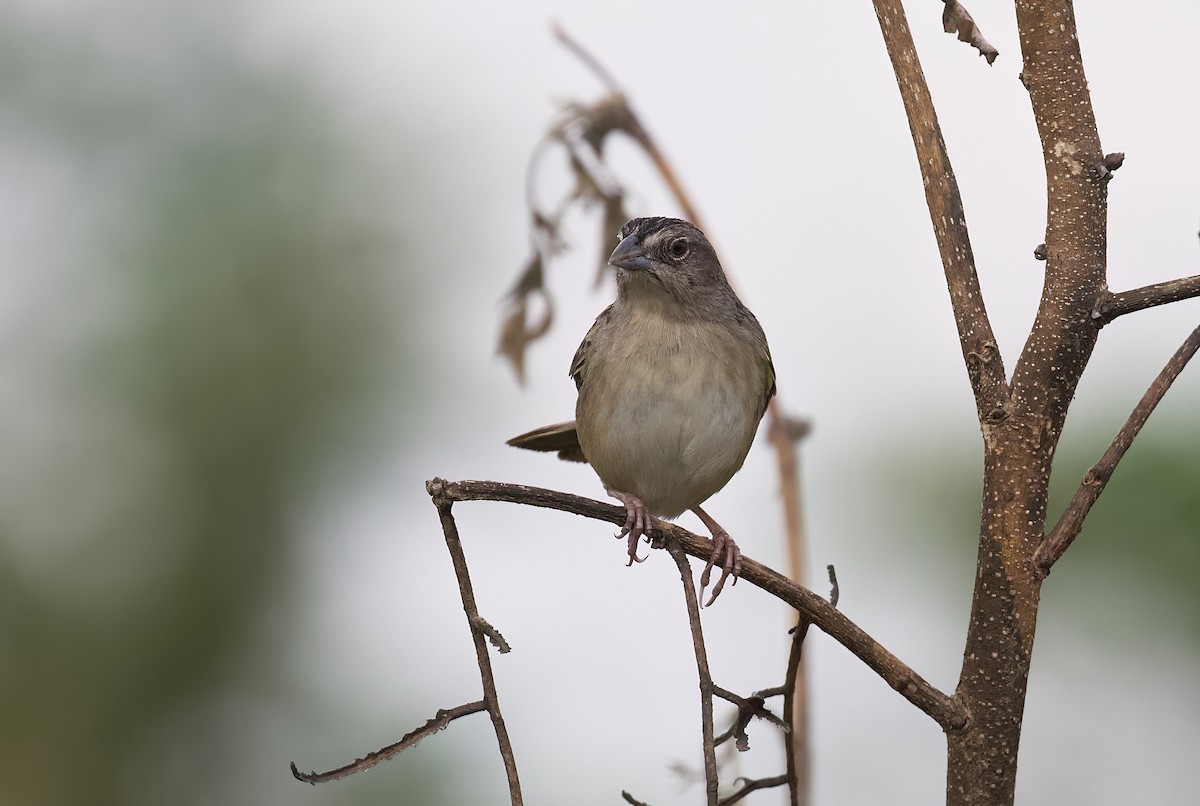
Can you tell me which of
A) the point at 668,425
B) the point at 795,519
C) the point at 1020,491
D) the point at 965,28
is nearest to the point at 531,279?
the point at 668,425

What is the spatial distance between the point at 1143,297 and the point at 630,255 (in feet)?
7.01

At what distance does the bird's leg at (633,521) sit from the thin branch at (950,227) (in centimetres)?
58

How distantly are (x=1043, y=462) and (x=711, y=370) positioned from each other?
181cm

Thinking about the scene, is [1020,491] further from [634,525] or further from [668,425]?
[668,425]

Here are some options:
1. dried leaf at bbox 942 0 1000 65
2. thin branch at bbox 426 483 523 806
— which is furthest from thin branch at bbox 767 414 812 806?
dried leaf at bbox 942 0 1000 65

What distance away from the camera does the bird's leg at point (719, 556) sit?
7.04 feet

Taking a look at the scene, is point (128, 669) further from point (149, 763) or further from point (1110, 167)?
point (1110, 167)

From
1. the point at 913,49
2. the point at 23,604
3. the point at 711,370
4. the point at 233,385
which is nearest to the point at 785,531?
the point at 711,370

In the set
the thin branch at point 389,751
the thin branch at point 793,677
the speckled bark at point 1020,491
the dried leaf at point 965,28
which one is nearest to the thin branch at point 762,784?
the thin branch at point 793,677

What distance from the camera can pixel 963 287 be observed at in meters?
2.02

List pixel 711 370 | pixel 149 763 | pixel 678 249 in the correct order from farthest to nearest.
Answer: pixel 149 763
pixel 678 249
pixel 711 370

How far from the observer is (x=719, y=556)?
282cm

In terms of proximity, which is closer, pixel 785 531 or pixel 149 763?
pixel 785 531

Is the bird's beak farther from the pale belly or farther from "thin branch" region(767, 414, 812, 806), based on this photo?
"thin branch" region(767, 414, 812, 806)
